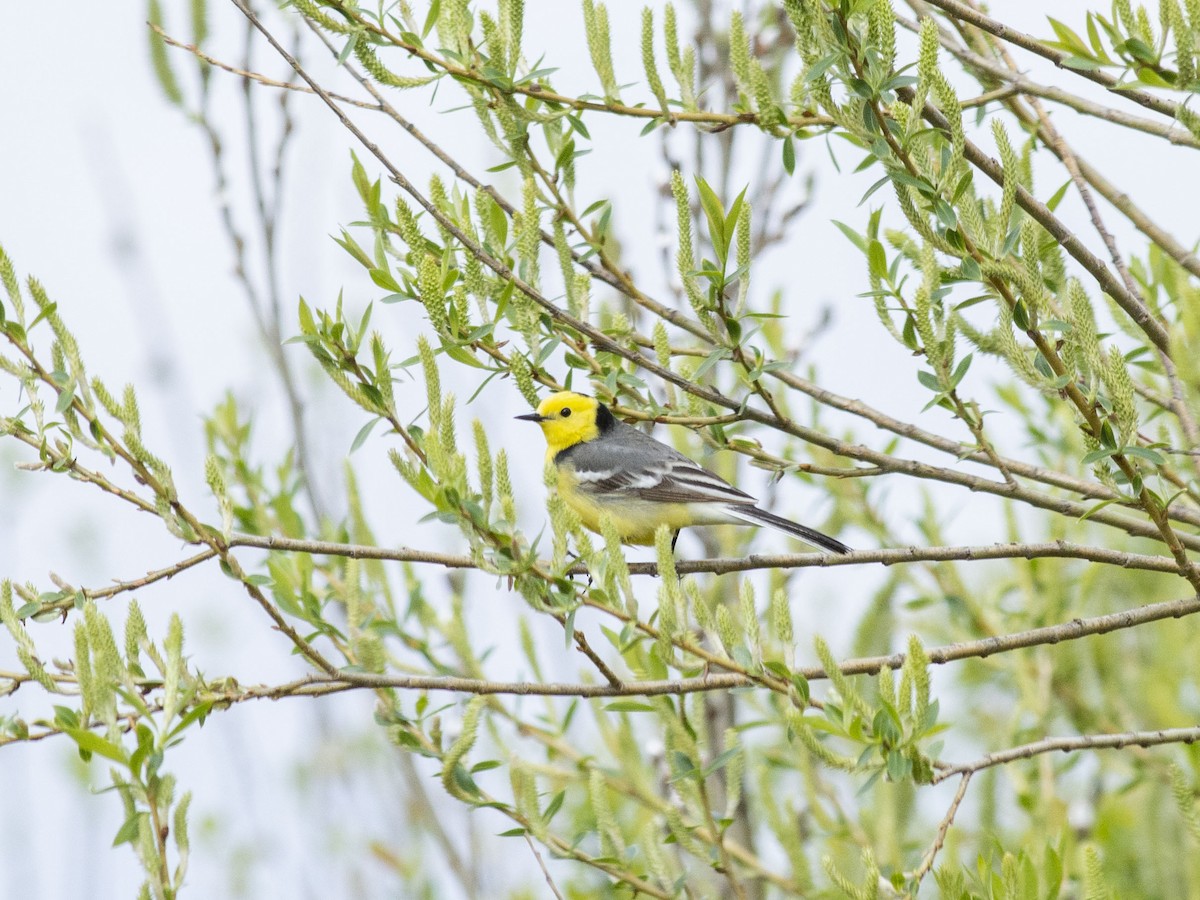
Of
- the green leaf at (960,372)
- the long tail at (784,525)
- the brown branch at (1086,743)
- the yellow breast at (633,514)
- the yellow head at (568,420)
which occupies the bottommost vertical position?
the brown branch at (1086,743)

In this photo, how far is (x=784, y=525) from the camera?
4.04m

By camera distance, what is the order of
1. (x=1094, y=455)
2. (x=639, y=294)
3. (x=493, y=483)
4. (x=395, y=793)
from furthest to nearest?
(x=395, y=793)
(x=639, y=294)
(x=493, y=483)
(x=1094, y=455)

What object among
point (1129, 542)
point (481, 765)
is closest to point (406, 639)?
point (481, 765)

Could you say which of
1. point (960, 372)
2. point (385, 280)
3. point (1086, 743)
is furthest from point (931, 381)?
point (385, 280)

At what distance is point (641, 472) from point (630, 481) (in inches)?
2.6

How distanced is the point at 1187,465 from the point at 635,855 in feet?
4.87

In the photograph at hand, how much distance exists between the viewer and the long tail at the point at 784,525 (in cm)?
377

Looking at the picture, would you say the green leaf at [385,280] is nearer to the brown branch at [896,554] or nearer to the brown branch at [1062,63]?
the brown branch at [896,554]

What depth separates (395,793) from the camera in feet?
15.3

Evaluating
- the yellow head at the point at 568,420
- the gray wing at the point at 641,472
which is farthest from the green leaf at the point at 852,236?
the yellow head at the point at 568,420

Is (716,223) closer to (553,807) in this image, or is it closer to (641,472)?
(553,807)

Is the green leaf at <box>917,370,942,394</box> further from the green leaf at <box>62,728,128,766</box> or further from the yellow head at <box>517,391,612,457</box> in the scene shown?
the yellow head at <box>517,391,612,457</box>

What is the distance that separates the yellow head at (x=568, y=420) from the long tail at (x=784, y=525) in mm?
1406

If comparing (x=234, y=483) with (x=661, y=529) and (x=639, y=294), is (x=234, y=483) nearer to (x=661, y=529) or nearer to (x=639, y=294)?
(x=639, y=294)
